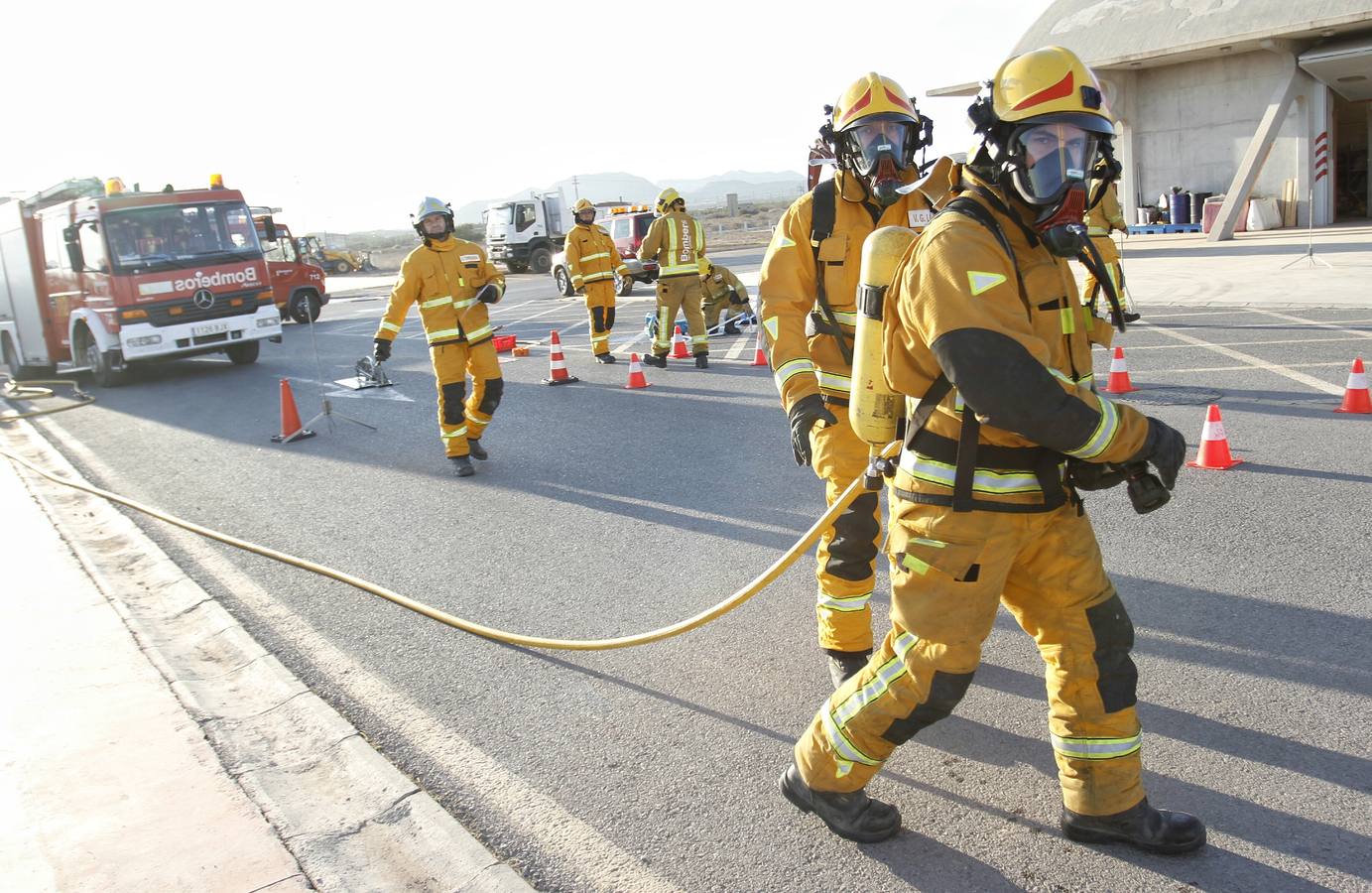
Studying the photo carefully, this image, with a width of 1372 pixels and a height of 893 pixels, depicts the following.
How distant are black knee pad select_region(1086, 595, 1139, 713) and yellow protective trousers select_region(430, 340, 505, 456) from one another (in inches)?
241

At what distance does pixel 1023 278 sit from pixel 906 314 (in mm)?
331

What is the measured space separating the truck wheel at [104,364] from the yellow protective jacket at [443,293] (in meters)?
9.03

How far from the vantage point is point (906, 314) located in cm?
272

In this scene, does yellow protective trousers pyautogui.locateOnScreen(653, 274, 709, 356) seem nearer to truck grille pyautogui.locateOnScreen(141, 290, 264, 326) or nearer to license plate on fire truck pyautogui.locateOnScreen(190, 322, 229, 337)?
truck grille pyautogui.locateOnScreen(141, 290, 264, 326)

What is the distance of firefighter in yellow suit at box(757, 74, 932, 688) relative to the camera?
12.9 feet

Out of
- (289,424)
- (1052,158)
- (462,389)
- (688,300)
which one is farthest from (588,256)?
(1052,158)

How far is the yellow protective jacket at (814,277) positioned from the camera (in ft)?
13.2

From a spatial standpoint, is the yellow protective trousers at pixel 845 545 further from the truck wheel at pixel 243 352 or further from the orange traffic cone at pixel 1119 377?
the truck wheel at pixel 243 352

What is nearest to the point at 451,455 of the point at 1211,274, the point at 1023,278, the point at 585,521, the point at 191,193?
the point at 585,521

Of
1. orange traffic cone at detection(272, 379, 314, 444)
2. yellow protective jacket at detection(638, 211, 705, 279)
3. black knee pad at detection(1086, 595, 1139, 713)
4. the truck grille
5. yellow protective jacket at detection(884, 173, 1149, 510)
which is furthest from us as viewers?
the truck grille

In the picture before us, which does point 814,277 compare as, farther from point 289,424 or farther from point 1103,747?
point 289,424

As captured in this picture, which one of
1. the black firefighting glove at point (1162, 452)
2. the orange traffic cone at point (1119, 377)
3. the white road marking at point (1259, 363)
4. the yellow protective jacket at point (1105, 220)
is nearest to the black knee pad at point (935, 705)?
the black firefighting glove at point (1162, 452)

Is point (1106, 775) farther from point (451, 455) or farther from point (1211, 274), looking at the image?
point (1211, 274)

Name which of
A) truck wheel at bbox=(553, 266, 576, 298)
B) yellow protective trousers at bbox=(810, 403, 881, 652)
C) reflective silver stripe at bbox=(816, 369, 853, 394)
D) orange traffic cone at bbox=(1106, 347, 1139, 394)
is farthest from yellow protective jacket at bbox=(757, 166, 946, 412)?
truck wheel at bbox=(553, 266, 576, 298)
